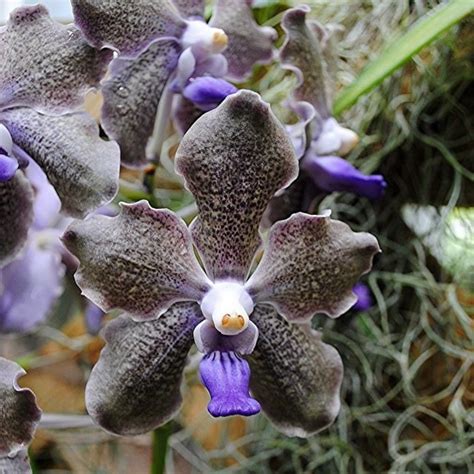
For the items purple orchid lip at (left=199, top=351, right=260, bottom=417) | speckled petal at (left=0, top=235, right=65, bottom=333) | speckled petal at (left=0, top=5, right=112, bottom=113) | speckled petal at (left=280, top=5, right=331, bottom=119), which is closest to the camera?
purple orchid lip at (left=199, top=351, right=260, bottom=417)

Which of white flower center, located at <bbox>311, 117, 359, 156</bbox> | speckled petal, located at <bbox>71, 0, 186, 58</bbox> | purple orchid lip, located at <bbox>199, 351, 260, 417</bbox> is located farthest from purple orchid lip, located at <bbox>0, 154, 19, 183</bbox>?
white flower center, located at <bbox>311, 117, 359, 156</bbox>

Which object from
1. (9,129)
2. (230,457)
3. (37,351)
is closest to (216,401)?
(9,129)

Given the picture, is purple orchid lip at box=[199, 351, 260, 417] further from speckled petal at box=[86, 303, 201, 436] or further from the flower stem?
the flower stem

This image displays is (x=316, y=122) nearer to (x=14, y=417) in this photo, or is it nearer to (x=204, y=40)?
(x=204, y=40)

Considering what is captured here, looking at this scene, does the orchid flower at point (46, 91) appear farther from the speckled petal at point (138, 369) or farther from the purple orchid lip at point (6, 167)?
the speckled petal at point (138, 369)

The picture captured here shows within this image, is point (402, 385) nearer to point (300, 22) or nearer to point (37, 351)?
point (300, 22)
